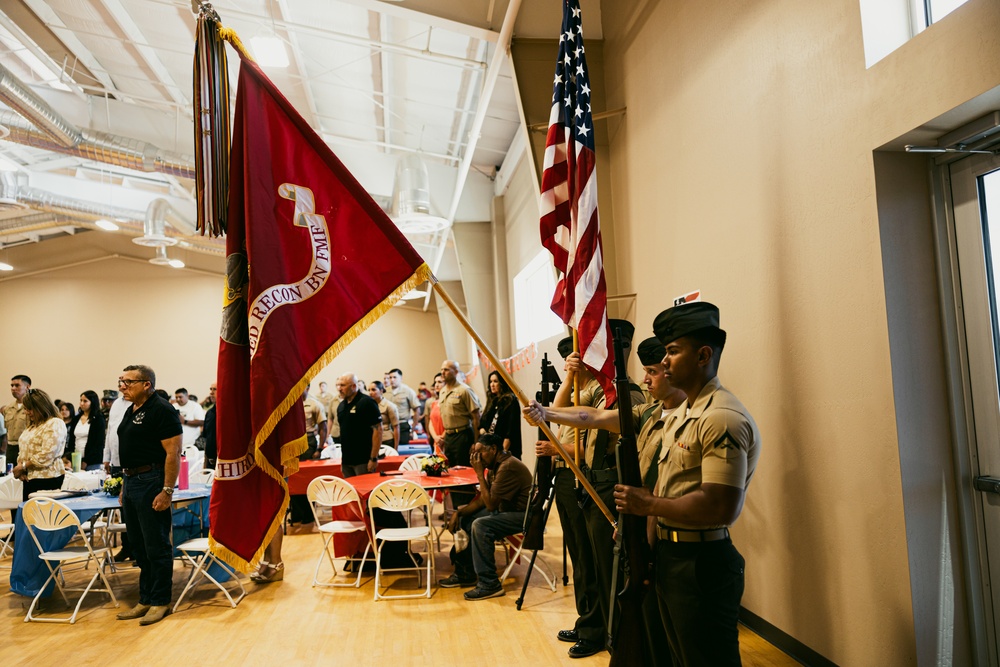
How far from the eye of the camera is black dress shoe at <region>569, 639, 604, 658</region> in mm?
3941

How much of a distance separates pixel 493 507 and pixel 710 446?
3.23 m

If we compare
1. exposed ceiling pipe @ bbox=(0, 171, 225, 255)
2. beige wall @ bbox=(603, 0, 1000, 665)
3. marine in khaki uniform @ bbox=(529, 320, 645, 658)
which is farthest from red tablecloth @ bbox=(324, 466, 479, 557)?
exposed ceiling pipe @ bbox=(0, 171, 225, 255)

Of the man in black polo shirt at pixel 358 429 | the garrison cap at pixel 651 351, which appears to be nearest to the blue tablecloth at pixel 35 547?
the man in black polo shirt at pixel 358 429

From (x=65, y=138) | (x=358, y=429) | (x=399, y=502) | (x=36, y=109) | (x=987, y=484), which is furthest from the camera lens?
(x=65, y=138)

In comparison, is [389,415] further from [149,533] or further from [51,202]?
[51,202]

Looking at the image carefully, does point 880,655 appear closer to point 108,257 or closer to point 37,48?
point 37,48

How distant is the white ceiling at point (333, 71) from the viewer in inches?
276

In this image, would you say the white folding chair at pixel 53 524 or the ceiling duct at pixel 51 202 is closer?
the white folding chair at pixel 53 524

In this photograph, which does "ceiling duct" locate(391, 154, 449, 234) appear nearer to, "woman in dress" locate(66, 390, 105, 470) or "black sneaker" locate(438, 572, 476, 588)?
"woman in dress" locate(66, 390, 105, 470)

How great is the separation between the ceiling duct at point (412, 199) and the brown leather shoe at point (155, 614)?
17.0 feet

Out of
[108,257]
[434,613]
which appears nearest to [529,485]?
[434,613]

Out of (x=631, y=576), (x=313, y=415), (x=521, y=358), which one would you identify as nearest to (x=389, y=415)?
(x=313, y=415)

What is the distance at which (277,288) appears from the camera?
2.52 m

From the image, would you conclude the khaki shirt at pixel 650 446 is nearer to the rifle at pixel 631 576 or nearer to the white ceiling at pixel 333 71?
the rifle at pixel 631 576
